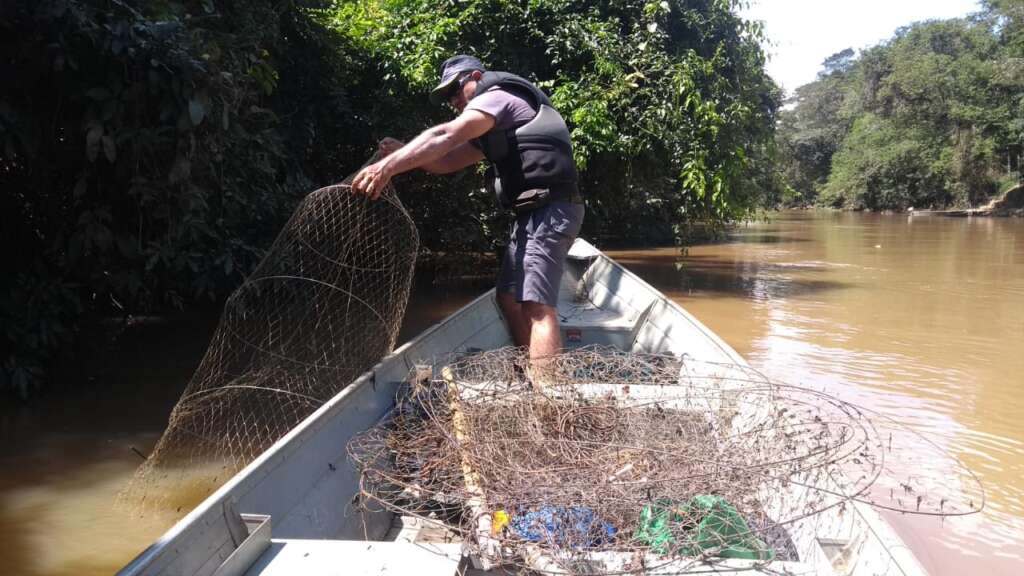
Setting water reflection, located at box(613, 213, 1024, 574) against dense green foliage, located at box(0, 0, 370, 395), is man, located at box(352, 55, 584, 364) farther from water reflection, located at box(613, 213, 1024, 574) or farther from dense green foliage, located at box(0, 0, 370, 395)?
water reflection, located at box(613, 213, 1024, 574)

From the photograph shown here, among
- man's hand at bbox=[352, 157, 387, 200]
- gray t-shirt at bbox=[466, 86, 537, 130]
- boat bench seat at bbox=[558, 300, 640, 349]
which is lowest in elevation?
boat bench seat at bbox=[558, 300, 640, 349]

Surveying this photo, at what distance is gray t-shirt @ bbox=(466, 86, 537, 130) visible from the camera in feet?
11.0

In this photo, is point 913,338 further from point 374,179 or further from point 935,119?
point 935,119

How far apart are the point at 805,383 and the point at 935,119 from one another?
3526cm

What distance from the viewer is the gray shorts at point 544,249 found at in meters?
3.54

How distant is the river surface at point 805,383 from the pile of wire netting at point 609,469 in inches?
59.6

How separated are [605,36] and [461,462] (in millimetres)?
8252

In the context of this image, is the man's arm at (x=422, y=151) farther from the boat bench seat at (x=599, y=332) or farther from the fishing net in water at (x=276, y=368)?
the boat bench seat at (x=599, y=332)

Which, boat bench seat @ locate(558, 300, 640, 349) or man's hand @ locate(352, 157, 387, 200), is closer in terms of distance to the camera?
man's hand @ locate(352, 157, 387, 200)

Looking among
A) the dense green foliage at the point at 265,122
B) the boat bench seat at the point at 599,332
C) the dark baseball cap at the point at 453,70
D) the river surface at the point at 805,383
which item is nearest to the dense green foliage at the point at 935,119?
the river surface at the point at 805,383

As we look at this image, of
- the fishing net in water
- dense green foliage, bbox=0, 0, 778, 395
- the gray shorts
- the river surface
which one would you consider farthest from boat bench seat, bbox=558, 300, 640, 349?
dense green foliage, bbox=0, 0, 778, 395

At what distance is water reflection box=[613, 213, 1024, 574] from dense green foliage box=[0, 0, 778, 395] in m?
1.72

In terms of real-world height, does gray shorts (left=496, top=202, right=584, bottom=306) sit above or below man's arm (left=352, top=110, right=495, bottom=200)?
below

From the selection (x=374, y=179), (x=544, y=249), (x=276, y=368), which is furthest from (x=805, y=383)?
(x=374, y=179)
